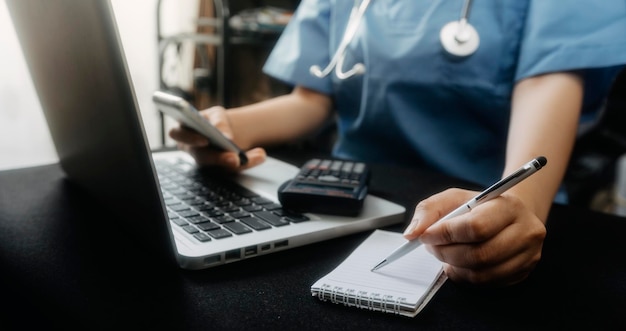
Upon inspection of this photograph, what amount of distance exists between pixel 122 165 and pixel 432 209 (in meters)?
0.22

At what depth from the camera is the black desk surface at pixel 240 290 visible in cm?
31

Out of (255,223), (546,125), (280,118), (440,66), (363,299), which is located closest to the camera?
(363,299)

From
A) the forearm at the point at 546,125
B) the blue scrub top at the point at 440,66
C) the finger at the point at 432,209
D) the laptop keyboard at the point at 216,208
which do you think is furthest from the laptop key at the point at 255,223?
the blue scrub top at the point at 440,66

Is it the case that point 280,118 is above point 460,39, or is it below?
below

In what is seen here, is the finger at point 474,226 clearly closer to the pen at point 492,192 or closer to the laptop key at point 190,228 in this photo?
the pen at point 492,192

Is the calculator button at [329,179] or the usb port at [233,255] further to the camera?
the calculator button at [329,179]

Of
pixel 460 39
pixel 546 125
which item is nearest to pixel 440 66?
pixel 460 39

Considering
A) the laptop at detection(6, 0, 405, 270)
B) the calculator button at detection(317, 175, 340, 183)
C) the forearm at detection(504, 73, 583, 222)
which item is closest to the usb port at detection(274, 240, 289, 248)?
the laptop at detection(6, 0, 405, 270)

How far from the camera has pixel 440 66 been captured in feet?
2.17

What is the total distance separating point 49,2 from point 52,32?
3 cm

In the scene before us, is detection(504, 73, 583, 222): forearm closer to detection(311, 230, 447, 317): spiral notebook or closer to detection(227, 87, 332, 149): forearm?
detection(311, 230, 447, 317): spiral notebook

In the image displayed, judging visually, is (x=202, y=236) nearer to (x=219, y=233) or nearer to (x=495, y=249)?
(x=219, y=233)

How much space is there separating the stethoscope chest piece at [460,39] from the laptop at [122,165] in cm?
24

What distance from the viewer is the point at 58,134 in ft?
Answer: 1.77
